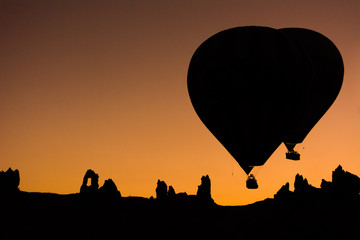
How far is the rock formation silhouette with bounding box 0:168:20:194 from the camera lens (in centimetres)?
11631

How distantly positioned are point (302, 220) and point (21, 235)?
8102 cm

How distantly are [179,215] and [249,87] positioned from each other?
10153cm

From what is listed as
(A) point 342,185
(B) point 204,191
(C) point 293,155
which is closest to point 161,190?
(B) point 204,191

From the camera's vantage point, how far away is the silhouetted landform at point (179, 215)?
10638 centimetres

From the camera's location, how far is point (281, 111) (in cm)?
2652

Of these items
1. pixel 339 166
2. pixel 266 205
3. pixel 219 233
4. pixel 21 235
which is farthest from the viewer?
pixel 266 205

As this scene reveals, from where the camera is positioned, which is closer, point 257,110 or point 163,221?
point 257,110

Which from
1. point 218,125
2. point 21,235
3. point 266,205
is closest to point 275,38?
point 218,125

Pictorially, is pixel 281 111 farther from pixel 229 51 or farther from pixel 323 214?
pixel 323 214

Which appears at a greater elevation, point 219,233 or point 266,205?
point 266,205

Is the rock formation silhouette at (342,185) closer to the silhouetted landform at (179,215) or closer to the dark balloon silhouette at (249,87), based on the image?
the silhouetted landform at (179,215)

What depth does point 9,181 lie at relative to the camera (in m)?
118

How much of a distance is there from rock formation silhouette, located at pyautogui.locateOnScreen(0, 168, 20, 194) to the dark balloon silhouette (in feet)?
346

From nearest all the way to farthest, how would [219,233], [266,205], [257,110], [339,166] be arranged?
[257,110]
[219,233]
[339,166]
[266,205]
